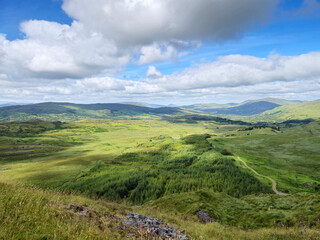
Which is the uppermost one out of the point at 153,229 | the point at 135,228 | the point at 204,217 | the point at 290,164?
the point at 135,228

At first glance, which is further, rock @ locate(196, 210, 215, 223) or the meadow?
rock @ locate(196, 210, 215, 223)

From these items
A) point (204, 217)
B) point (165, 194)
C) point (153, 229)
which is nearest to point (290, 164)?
point (165, 194)

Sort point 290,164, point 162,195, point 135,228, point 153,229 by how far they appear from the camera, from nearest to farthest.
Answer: point 135,228 → point 153,229 → point 162,195 → point 290,164

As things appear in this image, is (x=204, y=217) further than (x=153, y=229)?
Yes

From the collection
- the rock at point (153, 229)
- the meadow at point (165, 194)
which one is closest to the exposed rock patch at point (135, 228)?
the rock at point (153, 229)

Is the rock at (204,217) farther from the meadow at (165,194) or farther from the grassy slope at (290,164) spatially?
the grassy slope at (290,164)

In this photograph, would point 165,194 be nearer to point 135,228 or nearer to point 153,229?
point 153,229

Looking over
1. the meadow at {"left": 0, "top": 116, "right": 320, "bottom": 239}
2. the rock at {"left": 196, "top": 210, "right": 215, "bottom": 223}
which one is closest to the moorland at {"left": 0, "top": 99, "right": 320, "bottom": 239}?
the meadow at {"left": 0, "top": 116, "right": 320, "bottom": 239}

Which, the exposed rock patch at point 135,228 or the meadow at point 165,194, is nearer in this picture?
the meadow at point 165,194

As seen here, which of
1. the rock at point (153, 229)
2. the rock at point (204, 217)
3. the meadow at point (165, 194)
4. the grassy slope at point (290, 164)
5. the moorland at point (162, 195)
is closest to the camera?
the moorland at point (162, 195)

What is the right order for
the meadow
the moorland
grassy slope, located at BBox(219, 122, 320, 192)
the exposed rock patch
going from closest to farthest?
1. the moorland
2. the meadow
3. the exposed rock patch
4. grassy slope, located at BBox(219, 122, 320, 192)

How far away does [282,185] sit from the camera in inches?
3081

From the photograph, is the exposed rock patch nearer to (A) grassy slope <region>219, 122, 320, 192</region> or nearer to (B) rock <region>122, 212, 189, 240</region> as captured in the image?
(B) rock <region>122, 212, 189, 240</region>

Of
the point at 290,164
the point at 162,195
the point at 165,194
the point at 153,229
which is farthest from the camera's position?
the point at 290,164
